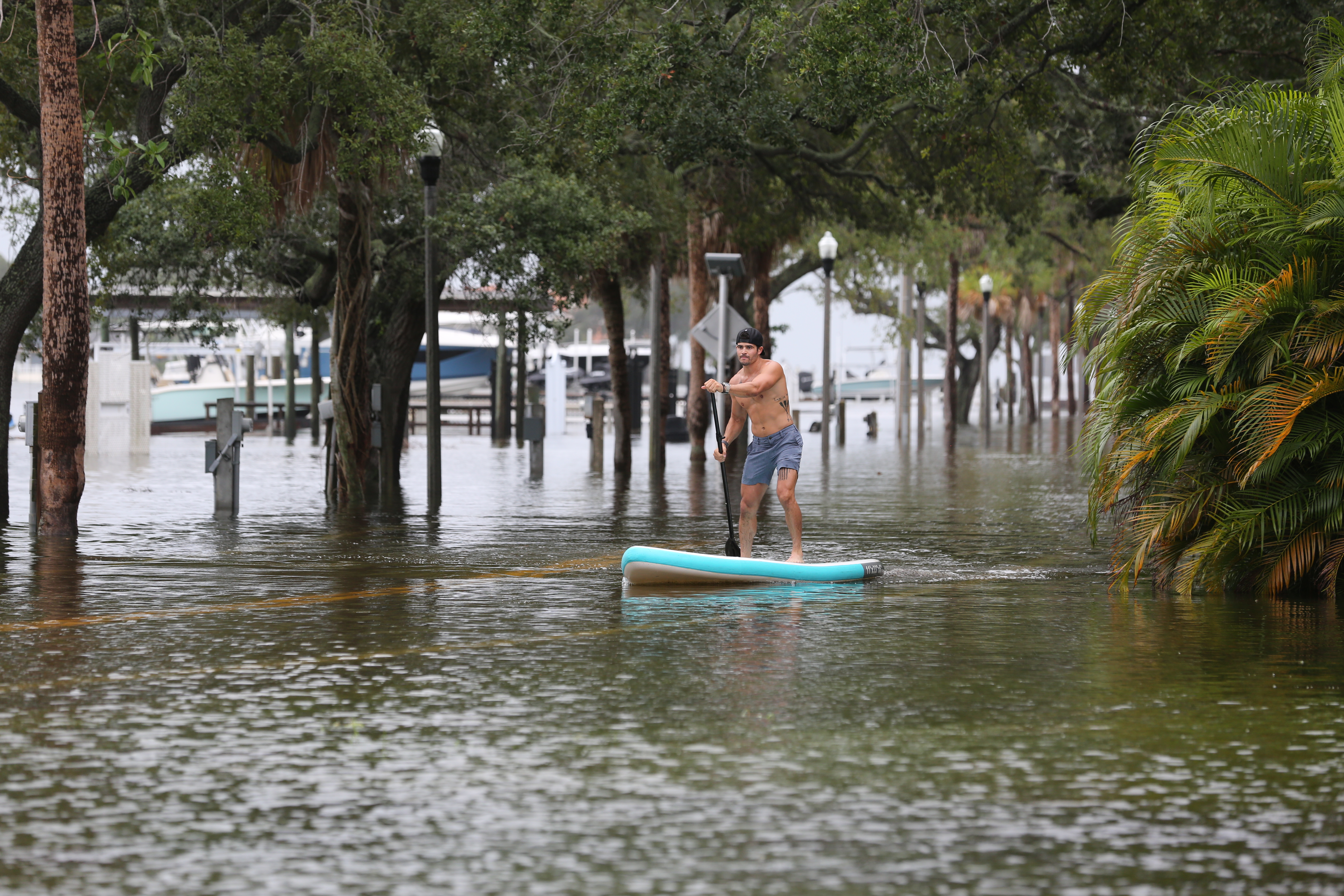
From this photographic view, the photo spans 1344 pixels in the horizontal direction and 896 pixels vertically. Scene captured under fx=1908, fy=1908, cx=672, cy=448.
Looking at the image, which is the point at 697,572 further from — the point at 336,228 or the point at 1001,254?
the point at 1001,254

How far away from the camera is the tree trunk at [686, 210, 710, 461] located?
36.1 m

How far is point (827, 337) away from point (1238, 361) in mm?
25272

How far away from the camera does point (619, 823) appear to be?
600 cm

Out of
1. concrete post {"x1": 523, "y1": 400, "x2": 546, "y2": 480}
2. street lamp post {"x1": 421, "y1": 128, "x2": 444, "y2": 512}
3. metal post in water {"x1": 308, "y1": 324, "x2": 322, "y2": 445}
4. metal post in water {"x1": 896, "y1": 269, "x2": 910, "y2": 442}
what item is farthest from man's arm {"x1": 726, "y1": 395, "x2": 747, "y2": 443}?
metal post in water {"x1": 896, "y1": 269, "x2": 910, "y2": 442}

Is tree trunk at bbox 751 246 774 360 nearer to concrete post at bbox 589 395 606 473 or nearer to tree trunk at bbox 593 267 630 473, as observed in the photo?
concrete post at bbox 589 395 606 473

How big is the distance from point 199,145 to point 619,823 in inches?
547

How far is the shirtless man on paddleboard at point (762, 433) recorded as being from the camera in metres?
13.7

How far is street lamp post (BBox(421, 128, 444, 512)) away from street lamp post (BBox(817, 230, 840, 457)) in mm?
14078

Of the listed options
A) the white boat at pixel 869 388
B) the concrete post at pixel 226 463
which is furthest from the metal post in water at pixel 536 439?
the white boat at pixel 869 388

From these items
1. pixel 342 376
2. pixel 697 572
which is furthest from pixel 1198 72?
pixel 697 572

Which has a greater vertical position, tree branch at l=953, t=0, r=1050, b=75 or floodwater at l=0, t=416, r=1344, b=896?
tree branch at l=953, t=0, r=1050, b=75

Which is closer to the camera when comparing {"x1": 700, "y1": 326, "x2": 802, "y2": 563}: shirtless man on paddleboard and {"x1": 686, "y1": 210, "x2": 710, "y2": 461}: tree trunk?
{"x1": 700, "y1": 326, "x2": 802, "y2": 563}: shirtless man on paddleboard

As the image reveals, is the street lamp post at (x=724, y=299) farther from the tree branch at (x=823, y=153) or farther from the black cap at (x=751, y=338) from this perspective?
the black cap at (x=751, y=338)

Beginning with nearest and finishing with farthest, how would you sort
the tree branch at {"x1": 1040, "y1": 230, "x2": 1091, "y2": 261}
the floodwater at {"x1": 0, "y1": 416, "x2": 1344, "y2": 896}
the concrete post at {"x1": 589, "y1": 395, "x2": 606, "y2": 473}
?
the floodwater at {"x1": 0, "y1": 416, "x2": 1344, "y2": 896} < the concrete post at {"x1": 589, "y1": 395, "x2": 606, "y2": 473} < the tree branch at {"x1": 1040, "y1": 230, "x2": 1091, "y2": 261}
